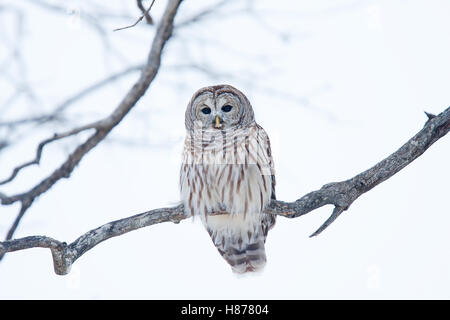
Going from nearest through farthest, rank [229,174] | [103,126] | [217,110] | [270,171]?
[103,126] < [229,174] < [270,171] < [217,110]

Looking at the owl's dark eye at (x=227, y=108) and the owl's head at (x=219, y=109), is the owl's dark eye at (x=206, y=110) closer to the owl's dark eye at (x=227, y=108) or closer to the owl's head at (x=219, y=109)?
the owl's head at (x=219, y=109)

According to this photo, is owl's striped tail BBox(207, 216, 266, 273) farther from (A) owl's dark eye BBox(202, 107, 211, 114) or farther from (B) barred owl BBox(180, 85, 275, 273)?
(A) owl's dark eye BBox(202, 107, 211, 114)

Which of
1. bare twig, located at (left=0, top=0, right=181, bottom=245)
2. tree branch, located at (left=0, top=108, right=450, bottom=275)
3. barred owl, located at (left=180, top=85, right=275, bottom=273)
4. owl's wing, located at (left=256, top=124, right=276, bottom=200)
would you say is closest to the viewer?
bare twig, located at (left=0, top=0, right=181, bottom=245)

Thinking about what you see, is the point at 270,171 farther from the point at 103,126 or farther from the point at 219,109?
the point at 103,126

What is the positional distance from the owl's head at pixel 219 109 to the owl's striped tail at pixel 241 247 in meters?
0.83

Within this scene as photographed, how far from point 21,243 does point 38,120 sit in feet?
3.73

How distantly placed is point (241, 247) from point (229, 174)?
32.5 inches

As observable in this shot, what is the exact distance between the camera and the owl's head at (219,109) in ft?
16.3

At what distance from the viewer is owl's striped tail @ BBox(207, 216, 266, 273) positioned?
16.5 feet

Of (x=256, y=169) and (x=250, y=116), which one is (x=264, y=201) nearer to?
(x=256, y=169)

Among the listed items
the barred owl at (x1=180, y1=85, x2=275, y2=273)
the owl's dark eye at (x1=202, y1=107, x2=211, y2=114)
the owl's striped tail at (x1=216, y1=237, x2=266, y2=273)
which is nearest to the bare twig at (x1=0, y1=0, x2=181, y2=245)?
the barred owl at (x1=180, y1=85, x2=275, y2=273)

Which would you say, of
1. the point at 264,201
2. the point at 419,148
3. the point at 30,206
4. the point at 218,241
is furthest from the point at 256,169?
the point at 30,206

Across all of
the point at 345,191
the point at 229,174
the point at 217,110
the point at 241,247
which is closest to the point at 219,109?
the point at 217,110

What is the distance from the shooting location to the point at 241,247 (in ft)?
16.8
